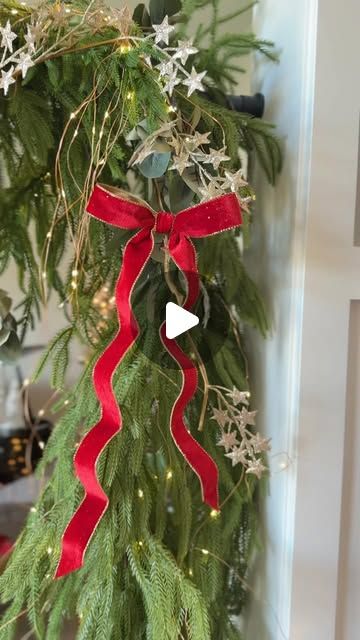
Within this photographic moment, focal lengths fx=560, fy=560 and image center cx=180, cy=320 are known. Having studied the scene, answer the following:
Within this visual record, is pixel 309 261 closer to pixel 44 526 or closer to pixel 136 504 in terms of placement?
pixel 136 504

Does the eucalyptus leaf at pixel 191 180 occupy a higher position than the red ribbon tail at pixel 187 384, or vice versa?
the eucalyptus leaf at pixel 191 180

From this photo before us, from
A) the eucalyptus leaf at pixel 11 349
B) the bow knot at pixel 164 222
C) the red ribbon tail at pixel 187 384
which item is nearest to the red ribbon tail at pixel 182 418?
the red ribbon tail at pixel 187 384

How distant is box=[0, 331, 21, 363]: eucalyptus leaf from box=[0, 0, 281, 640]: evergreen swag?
62 mm

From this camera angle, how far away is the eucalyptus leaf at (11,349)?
80cm

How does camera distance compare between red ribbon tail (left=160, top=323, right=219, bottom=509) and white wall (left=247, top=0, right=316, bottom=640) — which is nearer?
red ribbon tail (left=160, top=323, right=219, bottom=509)

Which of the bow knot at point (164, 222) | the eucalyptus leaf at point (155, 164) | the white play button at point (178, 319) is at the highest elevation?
the eucalyptus leaf at point (155, 164)

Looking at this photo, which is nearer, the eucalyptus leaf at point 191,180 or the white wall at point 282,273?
the eucalyptus leaf at point 191,180

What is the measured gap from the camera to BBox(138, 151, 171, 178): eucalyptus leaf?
→ 0.65 metres

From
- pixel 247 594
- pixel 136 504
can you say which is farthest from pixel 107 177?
pixel 247 594

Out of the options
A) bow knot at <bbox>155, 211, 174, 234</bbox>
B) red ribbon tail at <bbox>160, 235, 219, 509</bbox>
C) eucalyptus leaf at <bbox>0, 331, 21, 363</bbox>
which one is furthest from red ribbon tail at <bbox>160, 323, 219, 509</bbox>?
eucalyptus leaf at <bbox>0, 331, 21, 363</bbox>

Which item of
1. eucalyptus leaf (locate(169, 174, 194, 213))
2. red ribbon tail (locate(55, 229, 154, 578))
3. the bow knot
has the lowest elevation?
red ribbon tail (locate(55, 229, 154, 578))

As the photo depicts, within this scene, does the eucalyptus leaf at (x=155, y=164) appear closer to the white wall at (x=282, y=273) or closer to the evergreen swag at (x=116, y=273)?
the evergreen swag at (x=116, y=273)

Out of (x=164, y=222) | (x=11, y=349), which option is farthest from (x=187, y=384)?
(x=11, y=349)

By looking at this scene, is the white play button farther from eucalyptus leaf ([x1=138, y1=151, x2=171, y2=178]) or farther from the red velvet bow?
eucalyptus leaf ([x1=138, y1=151, x2=171, y2=178])
